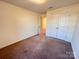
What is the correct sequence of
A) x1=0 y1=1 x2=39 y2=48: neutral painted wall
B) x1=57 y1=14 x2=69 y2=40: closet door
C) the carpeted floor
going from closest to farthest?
the carpeted floor < x1=0 y1=1 x2=39 y2=48: neutral painted wall < x1=57 y1=14 x2=69 y2=40: closet door

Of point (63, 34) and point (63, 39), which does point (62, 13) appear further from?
point (63, 39)

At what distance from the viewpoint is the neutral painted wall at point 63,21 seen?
11.4 ft

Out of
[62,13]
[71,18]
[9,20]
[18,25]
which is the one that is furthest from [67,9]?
[9,20]

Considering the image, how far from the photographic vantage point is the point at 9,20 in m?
2.97

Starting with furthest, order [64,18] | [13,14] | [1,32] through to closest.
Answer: [64,18] → [13,14] → [1,32]

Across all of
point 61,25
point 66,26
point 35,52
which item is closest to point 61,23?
point 61,25

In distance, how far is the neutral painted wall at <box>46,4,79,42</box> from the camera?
11.4ft

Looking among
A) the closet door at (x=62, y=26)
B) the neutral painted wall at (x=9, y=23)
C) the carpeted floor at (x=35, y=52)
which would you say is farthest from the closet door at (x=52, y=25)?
the neutral painted wall at (x=9, y=23)

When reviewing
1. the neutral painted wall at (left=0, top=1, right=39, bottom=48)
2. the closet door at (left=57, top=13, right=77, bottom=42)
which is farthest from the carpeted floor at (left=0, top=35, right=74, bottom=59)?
the closet door at (left=57, top=13, right=77, bottom=42)

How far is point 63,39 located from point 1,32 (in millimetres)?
3966

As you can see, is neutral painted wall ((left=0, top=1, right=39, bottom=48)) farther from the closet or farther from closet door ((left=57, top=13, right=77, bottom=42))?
closet door ((left=57, top=13, right=77, bottom=42))

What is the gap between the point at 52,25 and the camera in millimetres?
4820

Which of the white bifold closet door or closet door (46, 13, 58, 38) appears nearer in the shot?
the white bifold closet door

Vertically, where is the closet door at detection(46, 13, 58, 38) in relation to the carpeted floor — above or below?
above
